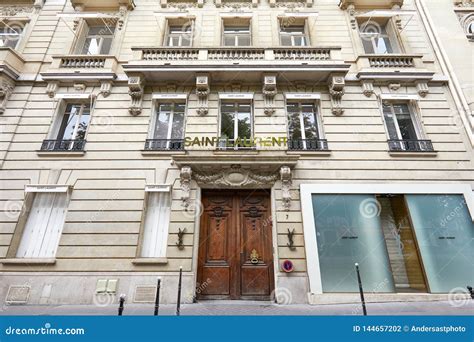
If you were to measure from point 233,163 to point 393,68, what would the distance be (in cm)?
720

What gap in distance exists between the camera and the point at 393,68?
375 inches

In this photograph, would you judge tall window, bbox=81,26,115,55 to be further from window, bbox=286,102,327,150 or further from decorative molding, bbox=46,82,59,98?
window, bbox=286,102,327,150

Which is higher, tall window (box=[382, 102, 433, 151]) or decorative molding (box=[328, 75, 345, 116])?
decorative molding (box=[328, 75, 345, 116])

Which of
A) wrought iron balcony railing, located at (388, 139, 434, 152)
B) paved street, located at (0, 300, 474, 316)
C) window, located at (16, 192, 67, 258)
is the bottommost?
paved street, located at (0, 300, 474, 316)

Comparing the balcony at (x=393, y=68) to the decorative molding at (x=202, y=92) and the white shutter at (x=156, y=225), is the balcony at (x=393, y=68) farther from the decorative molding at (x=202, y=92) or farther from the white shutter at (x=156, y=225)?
the white shutter at (x=156, y=225)

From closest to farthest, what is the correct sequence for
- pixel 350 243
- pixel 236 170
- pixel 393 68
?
pixel 350 243 → pixel 236 170 → pixel 393 68

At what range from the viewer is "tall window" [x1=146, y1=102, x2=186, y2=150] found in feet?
28.7

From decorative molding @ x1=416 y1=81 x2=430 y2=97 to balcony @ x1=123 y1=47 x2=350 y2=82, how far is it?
294cm

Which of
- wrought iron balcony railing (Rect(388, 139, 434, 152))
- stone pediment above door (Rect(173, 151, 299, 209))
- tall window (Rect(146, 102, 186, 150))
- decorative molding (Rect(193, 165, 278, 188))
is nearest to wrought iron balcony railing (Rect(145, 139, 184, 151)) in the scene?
tall window (Rect(146, 102, 186, 150))

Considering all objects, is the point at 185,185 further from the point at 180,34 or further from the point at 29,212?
the point at 180,34

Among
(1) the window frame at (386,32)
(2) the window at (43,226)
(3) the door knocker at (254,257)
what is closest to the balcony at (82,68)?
(2) the window at (43,226)

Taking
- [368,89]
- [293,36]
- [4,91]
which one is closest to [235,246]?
[368,89]

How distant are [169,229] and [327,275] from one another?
4.80m

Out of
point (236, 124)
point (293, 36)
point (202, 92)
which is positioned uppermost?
point (293, 36)
